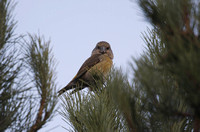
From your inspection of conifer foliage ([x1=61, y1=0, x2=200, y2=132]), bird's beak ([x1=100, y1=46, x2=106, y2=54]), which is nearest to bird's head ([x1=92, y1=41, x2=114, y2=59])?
bird's beak ([x1=100, y1=46, x2=106, y2=54])

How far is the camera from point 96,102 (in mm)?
2277

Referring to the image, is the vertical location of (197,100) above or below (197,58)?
below

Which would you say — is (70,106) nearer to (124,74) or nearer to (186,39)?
(124,74)

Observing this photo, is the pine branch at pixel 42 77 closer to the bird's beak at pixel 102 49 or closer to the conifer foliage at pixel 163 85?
the conifer foliage at pixel 163 85

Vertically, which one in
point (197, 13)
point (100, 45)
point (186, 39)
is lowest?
point (186, 39)

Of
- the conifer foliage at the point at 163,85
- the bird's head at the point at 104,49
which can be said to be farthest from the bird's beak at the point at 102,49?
the conifer foliage at the point at 163,85

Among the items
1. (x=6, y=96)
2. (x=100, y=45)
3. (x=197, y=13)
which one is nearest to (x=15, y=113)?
(x=6, y=96)

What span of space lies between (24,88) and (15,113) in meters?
0.18

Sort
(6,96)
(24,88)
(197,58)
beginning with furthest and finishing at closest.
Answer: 1. (24,88)
2. (6,96)
3. (197,58)

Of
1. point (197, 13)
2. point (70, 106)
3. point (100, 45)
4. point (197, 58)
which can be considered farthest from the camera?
point (100, 45)

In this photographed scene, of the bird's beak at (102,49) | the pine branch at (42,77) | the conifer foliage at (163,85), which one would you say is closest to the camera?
the conifer foliage at (163,85)

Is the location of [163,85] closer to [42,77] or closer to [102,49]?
[42,77]

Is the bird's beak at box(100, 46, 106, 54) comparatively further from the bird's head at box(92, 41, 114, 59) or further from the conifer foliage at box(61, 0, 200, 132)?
the conifer foliage at box(61, 0, 200, 132)

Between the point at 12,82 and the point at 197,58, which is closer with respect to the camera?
the point at 197,58
